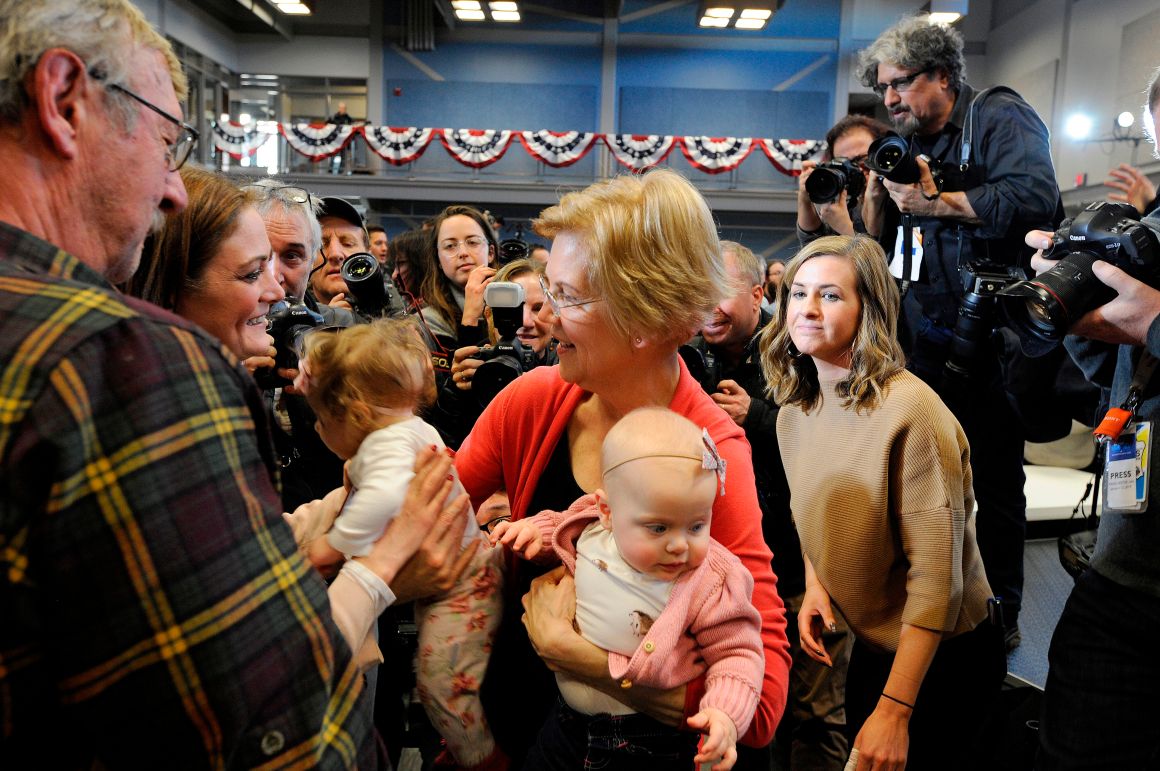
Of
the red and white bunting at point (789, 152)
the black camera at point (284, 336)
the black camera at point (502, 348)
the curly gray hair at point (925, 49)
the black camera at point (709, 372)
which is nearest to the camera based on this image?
the black camera at point (502, 348)

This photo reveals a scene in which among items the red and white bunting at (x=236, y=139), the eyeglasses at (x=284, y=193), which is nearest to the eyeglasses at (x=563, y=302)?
the eyeglasses at (x=284, y=193)

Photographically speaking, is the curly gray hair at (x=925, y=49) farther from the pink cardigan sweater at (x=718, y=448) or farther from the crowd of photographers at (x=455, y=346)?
the pink cardigan sweater at (x=718, y=448)

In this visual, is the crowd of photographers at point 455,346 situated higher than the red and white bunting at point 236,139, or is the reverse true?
the red and white bunting at point 236,139

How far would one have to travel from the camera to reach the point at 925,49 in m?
3.02

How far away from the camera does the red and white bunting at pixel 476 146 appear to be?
14516 mm

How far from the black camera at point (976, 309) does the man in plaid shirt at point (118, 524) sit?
1.92m

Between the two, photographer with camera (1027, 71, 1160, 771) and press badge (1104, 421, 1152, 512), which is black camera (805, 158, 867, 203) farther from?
press badge (1104, 421, 1152, 512)

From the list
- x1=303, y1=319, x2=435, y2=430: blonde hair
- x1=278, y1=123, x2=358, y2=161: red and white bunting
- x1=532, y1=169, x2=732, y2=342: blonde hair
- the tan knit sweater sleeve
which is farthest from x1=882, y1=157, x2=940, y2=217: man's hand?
x1=278, y1=123, x2=358, y2=161: red and white bunting

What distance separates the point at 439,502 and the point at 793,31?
17364 millimetres

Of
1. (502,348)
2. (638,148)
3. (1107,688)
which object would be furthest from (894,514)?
(638,148)

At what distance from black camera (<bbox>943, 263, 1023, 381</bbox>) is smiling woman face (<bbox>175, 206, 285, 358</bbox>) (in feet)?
5.69

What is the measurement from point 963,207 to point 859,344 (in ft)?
4.04

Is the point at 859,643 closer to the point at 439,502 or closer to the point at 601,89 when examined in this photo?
the point at 439,502

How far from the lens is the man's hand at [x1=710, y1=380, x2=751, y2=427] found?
2.54 meters
